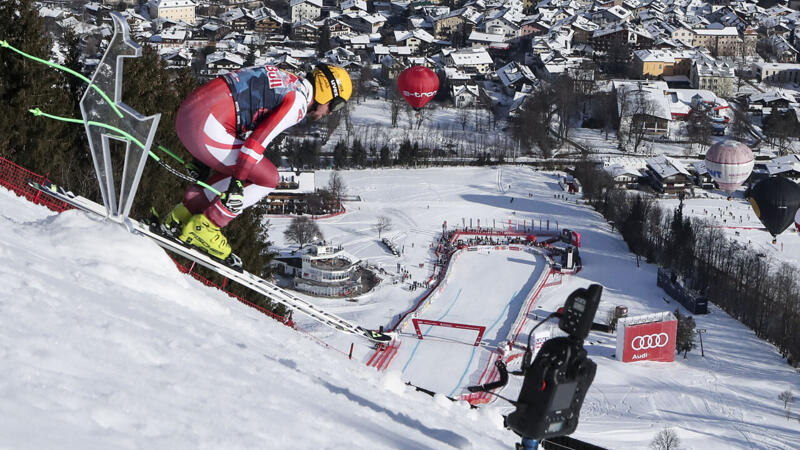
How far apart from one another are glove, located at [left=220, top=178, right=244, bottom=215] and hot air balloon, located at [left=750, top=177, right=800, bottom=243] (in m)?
13.8

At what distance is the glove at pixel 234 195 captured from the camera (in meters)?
4.73

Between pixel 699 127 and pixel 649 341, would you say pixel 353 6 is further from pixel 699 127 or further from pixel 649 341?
pixel 649 341

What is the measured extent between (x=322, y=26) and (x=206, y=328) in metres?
37.5

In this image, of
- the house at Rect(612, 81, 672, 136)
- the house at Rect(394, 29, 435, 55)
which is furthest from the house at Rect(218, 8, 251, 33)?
the house at Rect(612, 81, 672, 136)

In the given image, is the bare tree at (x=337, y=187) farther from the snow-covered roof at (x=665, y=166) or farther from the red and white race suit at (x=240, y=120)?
the red and white race suit at (x=240, y=120)

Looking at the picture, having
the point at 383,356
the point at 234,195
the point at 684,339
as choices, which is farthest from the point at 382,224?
the point at 234,195

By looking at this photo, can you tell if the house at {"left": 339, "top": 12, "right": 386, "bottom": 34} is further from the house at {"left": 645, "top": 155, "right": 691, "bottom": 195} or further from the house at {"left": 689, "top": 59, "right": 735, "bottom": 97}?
the house at {"left": 645, "top": 155, "right": 691, "bottom": 195}

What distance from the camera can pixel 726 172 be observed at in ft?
62.2

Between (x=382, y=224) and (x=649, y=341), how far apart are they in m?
7.56

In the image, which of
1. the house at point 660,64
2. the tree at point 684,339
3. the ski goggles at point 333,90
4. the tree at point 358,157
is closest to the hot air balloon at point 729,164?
the tree at point 684,339

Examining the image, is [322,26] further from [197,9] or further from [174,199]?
[174,199]

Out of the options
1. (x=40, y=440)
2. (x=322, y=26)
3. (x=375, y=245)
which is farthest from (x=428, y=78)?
(x=322, y=26)

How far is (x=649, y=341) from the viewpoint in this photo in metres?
12.9

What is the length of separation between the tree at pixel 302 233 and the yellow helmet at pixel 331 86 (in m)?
12.8
